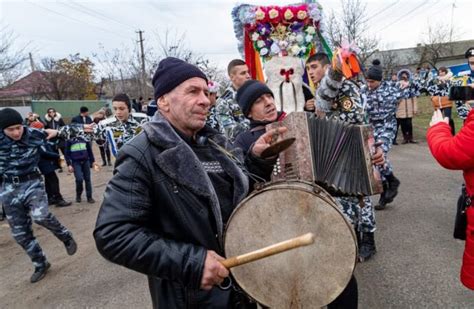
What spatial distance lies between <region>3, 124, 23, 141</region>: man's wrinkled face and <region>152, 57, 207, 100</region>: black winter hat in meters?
3.22

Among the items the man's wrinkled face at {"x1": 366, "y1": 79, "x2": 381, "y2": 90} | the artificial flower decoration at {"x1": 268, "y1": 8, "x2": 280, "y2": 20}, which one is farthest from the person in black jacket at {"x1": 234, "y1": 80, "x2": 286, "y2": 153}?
the man's wrinkled face at {"x1": 366, "y1": 79, "x2": 381, "y2": 90}

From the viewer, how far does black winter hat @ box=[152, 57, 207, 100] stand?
1653 millimetres

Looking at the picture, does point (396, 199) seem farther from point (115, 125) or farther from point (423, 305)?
point (115, 125)

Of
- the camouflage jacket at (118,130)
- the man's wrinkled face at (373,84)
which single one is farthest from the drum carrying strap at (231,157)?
the man's wrinkled face at (373,84)

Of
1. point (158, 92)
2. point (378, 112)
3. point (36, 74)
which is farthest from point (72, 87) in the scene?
point (158, 92)

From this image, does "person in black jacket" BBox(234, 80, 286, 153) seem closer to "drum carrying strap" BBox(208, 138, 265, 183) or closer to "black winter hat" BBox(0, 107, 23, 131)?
"drum carrying strap" BBox(208, 138, 265, 183)

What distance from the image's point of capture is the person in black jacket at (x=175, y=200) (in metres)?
1.37

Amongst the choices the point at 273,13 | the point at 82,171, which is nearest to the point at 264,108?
the point at 273,13

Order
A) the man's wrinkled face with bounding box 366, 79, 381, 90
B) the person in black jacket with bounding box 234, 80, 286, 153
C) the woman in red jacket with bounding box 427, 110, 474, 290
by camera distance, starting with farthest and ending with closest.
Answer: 1. the man's wrinkled face with bounding box 366, 79, 381, 90
2. the person in black jacket with bounding box 234, 80, 286, 153
3. the woman in red jacket with bounding box 427, 110, 474, 290

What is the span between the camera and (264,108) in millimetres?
2760

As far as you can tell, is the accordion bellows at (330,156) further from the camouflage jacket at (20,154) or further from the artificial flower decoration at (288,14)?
the camouflage jacket at (20,154)

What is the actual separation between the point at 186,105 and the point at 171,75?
0.53ft

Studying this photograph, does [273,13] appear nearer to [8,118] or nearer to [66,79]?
[8,118]

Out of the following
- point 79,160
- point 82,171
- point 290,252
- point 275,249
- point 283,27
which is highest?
point 283,27
